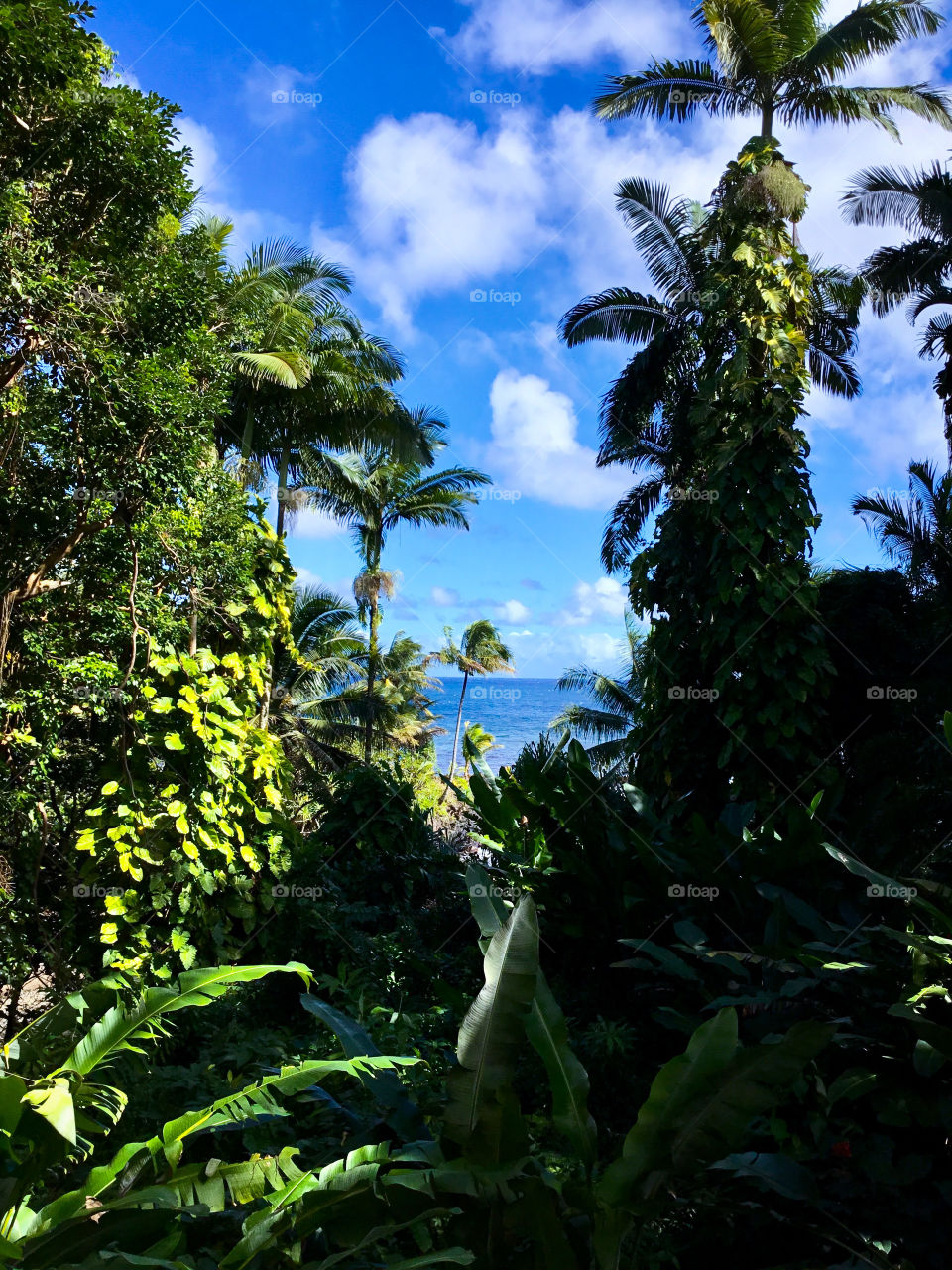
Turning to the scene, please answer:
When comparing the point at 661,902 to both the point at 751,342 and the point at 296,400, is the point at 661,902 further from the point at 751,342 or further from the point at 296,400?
the point at 296,400

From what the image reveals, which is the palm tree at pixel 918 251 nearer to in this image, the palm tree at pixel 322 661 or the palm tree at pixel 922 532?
the palm tree at pixel 922 532

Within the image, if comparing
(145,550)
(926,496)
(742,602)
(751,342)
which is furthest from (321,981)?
(926,496)

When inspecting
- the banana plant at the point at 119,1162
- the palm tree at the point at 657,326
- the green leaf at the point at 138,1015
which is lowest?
the banana plant at the point at 119,1162

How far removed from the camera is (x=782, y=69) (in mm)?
10109

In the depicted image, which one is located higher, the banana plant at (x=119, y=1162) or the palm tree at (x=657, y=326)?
the palm tree at (x=657, y=326)

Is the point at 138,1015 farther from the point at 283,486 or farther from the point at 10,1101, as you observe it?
the point at 283,486

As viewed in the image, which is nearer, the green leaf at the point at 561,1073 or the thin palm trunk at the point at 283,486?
the green leaf at the point at 561,1073

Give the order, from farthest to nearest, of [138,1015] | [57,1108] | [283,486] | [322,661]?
[322,661], [283,486], [138,1015], [57,1108]

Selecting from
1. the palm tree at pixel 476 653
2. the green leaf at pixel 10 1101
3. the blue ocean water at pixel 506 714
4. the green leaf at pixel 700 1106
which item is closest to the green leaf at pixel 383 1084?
the green leaf at pixel 700 1106

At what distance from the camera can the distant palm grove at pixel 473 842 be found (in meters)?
2.24

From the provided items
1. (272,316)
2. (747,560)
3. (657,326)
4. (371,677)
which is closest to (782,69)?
(657,326)

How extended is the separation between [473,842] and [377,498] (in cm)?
1606

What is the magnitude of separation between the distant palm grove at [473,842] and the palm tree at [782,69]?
43 millimetres

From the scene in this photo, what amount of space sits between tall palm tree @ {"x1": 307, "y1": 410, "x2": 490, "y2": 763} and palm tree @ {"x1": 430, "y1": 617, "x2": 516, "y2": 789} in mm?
10488
